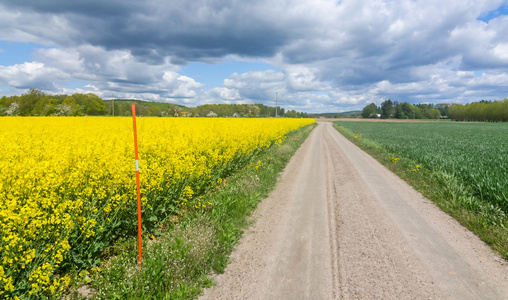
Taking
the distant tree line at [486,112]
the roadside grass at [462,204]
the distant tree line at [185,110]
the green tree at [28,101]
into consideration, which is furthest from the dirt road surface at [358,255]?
the distant tree line at [486,112]

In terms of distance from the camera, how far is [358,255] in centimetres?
494

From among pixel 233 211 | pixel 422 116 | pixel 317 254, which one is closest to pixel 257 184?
pixel 233 211

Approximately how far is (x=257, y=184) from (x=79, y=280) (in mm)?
5929

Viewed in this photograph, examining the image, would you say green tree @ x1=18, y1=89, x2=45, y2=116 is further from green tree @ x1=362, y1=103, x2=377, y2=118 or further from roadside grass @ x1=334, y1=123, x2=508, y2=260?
green tree @ x1=362, y1=103, x2=377, y2=118

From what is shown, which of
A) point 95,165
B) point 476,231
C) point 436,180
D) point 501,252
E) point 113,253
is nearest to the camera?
point 113,253

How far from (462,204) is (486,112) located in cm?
13800

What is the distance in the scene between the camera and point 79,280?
380 centimetres

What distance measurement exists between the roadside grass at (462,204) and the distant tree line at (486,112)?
425ft

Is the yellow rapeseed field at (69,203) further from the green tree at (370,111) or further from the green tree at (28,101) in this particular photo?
the green tree at (370,111)

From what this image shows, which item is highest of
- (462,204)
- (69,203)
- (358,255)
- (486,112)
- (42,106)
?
(486,112)

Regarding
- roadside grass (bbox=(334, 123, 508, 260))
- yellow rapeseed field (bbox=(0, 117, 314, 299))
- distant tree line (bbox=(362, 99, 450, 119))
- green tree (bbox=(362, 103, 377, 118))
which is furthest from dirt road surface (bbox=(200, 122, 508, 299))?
green tree (bbox=(362, 103, 377, 118))

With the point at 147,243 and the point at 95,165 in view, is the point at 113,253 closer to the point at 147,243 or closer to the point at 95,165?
the point at 147,243

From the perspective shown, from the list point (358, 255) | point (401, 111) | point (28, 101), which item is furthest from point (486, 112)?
point (28, 101)

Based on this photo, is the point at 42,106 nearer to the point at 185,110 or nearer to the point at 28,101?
the point at 28,101
